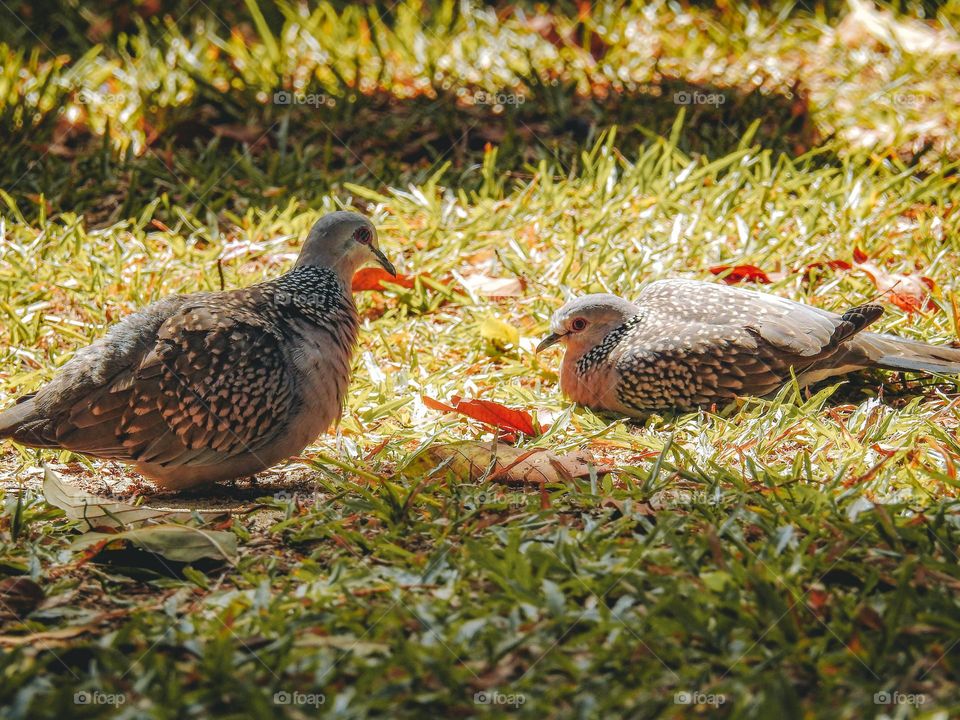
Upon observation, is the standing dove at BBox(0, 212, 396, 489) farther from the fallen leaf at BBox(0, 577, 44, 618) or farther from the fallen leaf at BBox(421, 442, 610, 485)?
the fallen leaf at BBox(0, 577, 44, 618)

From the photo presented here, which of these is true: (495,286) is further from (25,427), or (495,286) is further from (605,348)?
(25,427)

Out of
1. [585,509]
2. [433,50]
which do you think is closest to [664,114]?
[433,50]

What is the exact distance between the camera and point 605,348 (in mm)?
5227

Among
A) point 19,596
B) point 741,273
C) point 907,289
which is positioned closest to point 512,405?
point 741,273

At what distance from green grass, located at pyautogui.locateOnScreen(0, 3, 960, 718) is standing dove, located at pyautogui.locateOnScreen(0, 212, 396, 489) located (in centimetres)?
22

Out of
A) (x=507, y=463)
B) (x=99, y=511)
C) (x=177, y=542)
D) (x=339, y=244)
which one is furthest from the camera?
(x=339, y=244)

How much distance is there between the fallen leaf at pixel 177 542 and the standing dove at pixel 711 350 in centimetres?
220

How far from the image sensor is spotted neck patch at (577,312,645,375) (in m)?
5.17

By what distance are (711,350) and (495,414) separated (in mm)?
1087

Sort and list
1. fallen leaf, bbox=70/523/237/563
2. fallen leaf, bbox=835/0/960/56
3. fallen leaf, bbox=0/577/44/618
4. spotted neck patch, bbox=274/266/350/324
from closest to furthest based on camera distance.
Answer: fallen leaf, bbox=0/577/44/618, fallen leaf, bbox=70/523/237/563, spotted neck patch, bbox=274/266/350/324, fallen leaf, bbox=835/0/960/56

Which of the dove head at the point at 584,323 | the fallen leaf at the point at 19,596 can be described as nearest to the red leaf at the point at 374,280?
the dove head at the point at 584,323

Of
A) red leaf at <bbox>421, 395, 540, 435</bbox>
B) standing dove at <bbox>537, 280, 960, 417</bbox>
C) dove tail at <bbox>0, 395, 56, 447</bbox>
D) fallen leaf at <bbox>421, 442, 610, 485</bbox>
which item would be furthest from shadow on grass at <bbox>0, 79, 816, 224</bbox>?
fallen leaf at <bbox>421, 442, 610, 485</bbox>

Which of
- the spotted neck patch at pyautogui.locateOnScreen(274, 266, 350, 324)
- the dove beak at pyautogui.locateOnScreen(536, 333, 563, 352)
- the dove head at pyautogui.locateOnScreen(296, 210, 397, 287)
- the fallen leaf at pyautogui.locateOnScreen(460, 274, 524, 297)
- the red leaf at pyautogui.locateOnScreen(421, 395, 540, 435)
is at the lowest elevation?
the red leaf at pyautogui.locateOnScreen(421, 395, 540, 435)

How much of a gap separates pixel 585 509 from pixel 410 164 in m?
4.32
